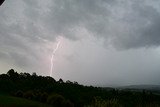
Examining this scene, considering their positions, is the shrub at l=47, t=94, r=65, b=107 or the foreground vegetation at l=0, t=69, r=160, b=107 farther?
the shrub at l=47, t=94, r=65, b=107

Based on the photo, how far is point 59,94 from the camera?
47906mm

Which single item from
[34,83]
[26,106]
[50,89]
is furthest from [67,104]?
[34,83]

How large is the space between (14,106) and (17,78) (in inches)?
1670

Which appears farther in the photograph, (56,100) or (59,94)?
(59,94)

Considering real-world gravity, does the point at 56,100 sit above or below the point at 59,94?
below

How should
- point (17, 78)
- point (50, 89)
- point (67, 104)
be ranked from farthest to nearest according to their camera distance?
point (17, 78)
point (50, 89)
point (67, 104)

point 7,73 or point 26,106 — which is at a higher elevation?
point 7,73

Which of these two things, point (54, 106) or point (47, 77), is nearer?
point (54, 106)

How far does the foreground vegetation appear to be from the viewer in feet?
105

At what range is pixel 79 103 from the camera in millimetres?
39969

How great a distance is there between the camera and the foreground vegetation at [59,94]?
31.9 meters

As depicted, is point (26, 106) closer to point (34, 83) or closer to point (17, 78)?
point (34, 83)

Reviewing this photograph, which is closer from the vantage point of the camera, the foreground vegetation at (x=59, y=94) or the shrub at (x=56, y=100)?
the foreground vegetation at (x=59, y=94)

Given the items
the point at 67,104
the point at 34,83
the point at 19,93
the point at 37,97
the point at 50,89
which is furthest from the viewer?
the point at 34,83
